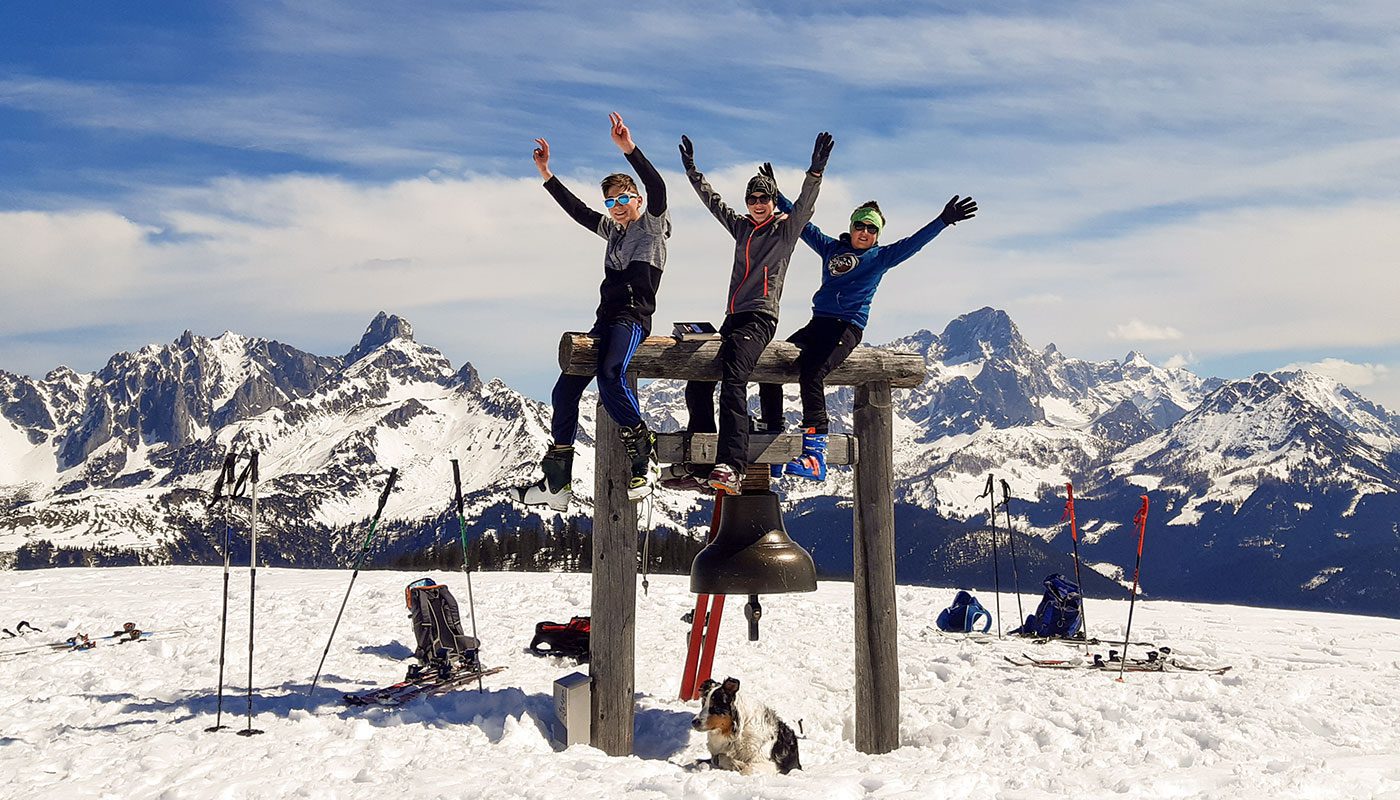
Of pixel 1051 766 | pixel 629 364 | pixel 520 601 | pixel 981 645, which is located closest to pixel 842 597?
pixel 981 645

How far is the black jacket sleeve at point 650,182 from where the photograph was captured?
24.8 feet

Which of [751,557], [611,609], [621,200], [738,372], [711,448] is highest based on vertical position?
[621,200]

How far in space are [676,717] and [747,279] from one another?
179 inches

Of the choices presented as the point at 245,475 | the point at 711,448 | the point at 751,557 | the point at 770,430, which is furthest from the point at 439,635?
the point at 770,430

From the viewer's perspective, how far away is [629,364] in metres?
7.81

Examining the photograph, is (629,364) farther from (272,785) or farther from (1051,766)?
(1051,766)

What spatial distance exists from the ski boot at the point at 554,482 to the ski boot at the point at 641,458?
50cm

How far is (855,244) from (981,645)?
7.94 meters

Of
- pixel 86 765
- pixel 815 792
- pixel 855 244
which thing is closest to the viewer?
pixel 815 792

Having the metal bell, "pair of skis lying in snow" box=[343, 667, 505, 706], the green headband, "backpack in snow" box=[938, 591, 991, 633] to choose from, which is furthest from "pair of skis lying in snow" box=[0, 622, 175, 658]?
"backpack in snow" box=[938, 591, 991, 633]

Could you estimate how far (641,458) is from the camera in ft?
24.9

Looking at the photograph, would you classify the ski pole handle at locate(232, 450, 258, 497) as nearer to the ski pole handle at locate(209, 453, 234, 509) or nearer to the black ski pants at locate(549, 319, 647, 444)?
the ski pole handle at locate(209, 453, 234, 509)

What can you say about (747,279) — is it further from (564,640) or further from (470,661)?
(564,640)

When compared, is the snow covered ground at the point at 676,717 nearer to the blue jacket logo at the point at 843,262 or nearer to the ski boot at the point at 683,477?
the ski boot at the point at 683,477
